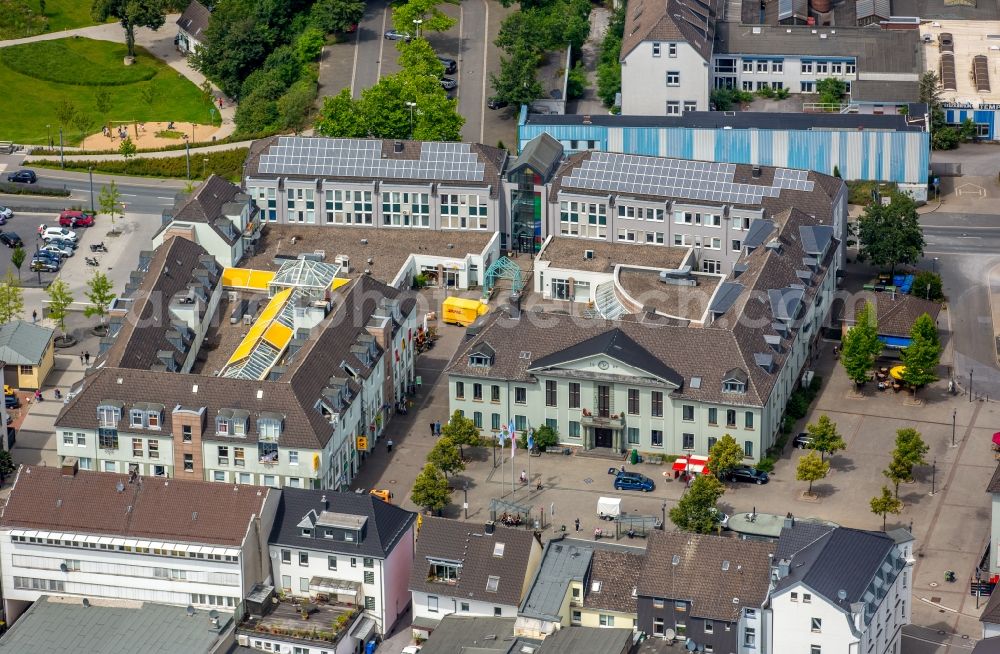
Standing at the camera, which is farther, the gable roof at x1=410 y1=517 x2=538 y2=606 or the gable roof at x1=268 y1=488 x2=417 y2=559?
the gable roof at x1=268 y1=488 x2=417 y2=559

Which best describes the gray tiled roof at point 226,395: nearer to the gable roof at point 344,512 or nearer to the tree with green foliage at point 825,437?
the gable roof at point 344,512

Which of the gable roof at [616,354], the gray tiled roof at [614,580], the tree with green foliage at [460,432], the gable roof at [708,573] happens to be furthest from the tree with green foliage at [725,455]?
the gable roof at [708,573]

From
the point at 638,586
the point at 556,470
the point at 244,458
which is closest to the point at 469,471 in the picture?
the point at 556,470

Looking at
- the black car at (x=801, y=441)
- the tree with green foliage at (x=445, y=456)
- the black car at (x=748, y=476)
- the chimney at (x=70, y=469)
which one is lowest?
the black car at (x=748, y=476)

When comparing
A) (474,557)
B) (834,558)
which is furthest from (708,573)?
(474,557)

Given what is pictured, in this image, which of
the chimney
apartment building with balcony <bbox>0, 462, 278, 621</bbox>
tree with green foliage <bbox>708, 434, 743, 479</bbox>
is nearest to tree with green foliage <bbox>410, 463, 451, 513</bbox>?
apartment building with balcony <bbox>0, 462, 278, 621</bbox>

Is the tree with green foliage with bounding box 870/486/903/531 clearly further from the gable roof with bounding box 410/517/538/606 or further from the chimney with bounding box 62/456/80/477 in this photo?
the chimney with bounding box 62/456/80/477

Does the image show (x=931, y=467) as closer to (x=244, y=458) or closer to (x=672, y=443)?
(x=672, y=443)
